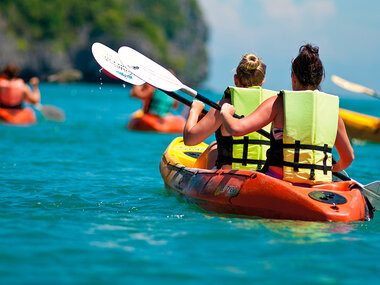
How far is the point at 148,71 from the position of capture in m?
5.03

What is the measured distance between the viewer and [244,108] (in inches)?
188

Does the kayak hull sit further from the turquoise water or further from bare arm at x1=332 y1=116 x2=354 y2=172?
bare arm at x1=332 y1=116 x2=354 y2=172

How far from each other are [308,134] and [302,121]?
4.2 inches

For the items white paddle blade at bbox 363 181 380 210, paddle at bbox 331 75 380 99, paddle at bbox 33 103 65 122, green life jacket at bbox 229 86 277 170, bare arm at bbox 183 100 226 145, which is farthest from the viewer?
paddle at bbox 33 103 65 122

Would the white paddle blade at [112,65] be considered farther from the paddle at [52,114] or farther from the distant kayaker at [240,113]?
the paddle at [52,114]

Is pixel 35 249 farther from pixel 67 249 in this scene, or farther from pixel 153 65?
pixel 153 65

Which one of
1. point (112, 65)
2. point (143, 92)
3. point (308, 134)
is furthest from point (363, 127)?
point (308, 134)

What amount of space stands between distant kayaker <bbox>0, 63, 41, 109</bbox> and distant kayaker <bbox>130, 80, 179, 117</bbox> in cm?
220

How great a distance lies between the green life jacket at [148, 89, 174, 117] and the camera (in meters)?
12.0

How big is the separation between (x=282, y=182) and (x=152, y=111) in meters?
8.32

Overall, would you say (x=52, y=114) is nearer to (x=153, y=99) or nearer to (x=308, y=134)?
(x=153, y=99)

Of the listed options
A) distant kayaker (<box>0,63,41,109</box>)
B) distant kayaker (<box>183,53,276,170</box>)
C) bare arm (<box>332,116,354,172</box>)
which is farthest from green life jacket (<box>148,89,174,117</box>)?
bare arm (<box>332,116,354,172</box>)

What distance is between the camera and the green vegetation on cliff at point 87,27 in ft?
239

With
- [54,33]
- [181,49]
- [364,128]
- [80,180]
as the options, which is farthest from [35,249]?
[181,49]
